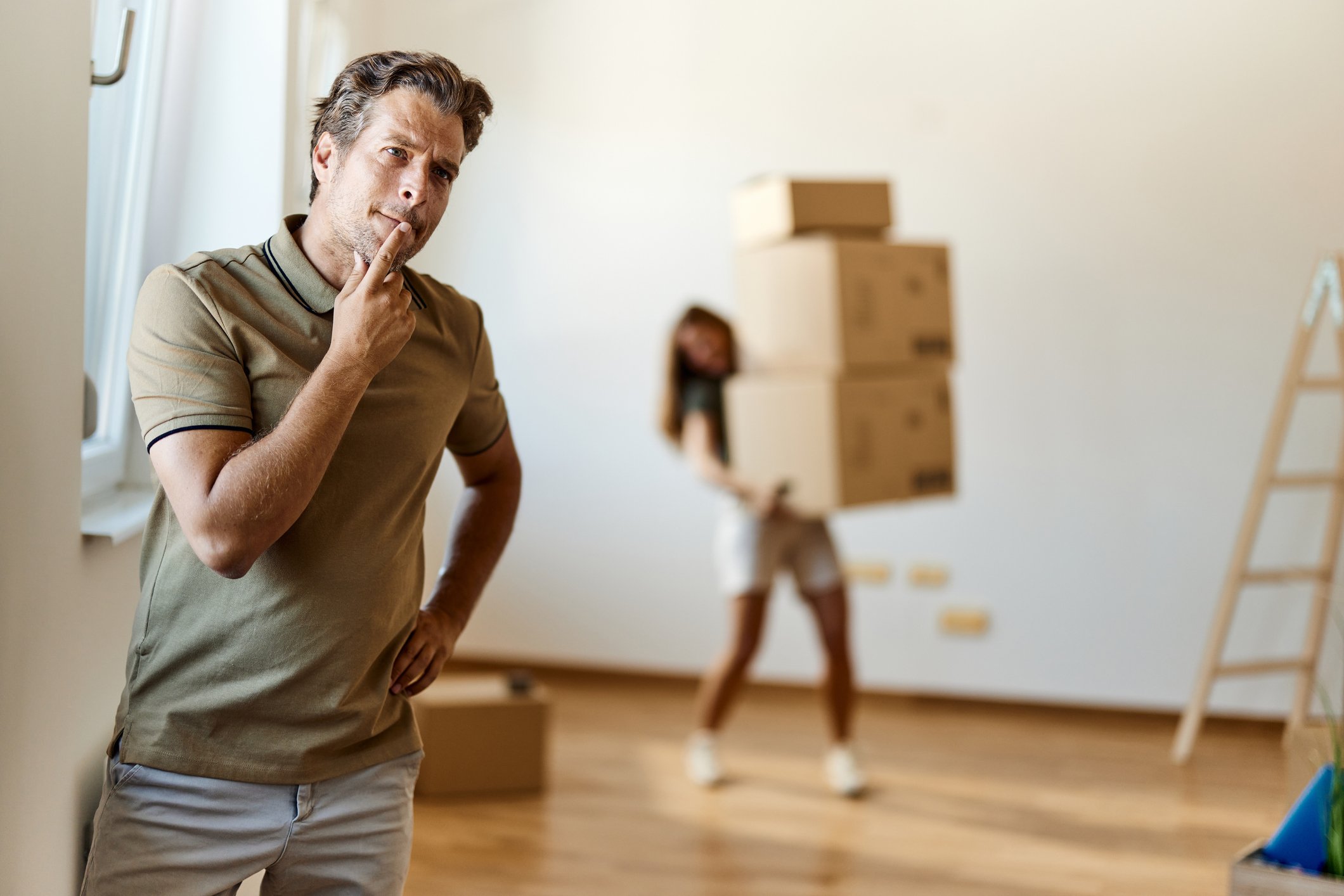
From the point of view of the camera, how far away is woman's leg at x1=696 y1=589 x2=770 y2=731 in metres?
3.05

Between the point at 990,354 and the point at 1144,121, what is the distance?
828 millimetres

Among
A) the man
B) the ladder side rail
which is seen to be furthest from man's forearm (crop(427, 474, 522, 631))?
the ladder side rail

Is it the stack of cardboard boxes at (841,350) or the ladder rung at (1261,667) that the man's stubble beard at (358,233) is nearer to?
the stack of cardboard boxes at (841,350)

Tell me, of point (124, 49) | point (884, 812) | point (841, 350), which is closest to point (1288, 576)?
point (884, 812)

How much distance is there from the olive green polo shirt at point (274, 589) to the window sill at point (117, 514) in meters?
0.24

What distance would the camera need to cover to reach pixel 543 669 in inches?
164

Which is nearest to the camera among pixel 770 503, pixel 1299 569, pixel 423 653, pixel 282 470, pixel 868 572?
pixel 282 470

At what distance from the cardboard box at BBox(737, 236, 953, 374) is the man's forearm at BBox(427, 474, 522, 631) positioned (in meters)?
1.42

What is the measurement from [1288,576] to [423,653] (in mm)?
2900

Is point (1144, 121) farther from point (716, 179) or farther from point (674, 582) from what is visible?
point (674, 582)

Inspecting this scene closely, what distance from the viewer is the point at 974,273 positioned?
374cm

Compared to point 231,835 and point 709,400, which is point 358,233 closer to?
point 231,835

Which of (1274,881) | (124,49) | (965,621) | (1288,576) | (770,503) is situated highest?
(124,49)

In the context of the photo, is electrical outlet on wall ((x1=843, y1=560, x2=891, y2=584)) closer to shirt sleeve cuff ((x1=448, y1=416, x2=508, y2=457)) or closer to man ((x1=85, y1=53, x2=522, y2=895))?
shirt sleeve cuff ((x1=448, y1=416, x2=508, y2=457))
